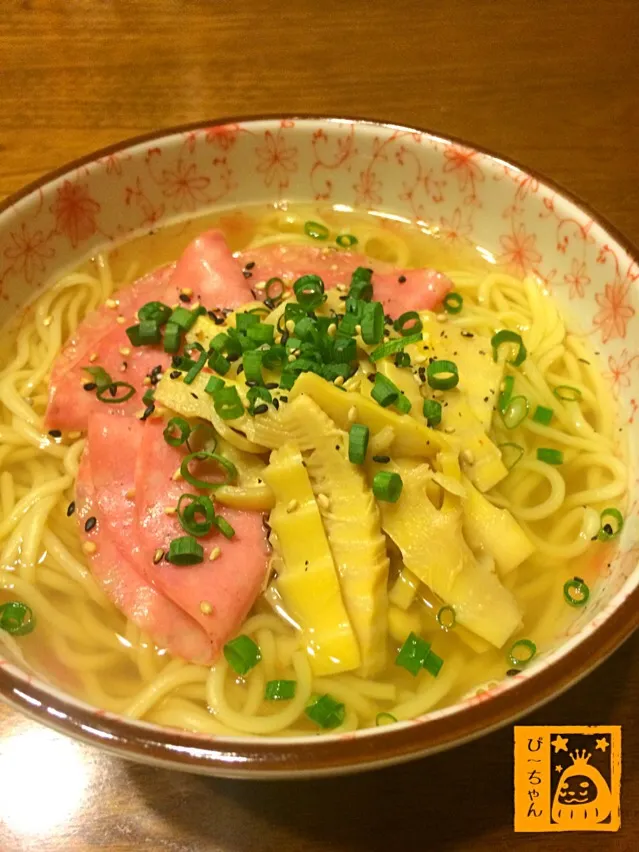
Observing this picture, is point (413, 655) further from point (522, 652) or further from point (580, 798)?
point (580, 798)

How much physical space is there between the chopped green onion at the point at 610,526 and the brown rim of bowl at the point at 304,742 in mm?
534

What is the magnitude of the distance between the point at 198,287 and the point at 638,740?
64.4 inches

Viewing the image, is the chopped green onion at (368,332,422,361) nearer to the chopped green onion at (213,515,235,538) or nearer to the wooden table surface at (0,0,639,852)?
the chopped green onion at (213,515,235,538)

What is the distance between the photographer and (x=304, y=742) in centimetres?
126

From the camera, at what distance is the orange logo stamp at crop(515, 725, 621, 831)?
156 cm

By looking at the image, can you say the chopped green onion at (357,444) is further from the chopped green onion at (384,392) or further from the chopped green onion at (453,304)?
the chopped green onion at (453,304)

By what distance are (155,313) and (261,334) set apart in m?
0.35

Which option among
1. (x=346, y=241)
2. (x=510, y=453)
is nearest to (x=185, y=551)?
(x=510, y=453)

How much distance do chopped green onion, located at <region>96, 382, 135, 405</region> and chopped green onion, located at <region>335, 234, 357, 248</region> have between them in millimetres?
898

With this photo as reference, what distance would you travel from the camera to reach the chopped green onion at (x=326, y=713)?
157 centimetres

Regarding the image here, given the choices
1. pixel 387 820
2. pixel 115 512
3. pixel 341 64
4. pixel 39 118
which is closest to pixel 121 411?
pixel 115 512

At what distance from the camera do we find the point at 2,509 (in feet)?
6.37

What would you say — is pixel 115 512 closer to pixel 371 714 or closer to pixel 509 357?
pixel 371 714

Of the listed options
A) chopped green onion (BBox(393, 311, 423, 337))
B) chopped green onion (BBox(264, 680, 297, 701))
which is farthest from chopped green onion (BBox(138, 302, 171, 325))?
chopped green onion (BBox(264, 680, 297, 701))
